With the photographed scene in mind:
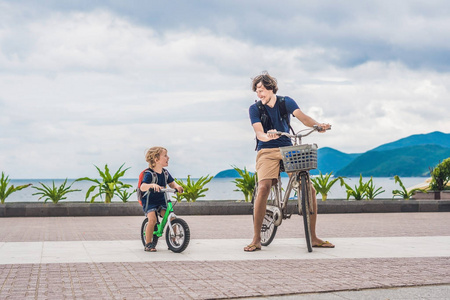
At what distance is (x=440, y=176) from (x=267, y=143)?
17966mm

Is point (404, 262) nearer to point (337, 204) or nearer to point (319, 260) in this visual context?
point (319, 260)

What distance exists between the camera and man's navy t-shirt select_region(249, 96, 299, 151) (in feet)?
25.4

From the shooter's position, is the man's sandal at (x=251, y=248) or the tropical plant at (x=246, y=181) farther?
the tropical plant at (x=246, y=181)

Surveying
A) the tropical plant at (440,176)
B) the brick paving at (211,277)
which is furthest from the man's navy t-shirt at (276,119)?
the tropical plant at (440,176)

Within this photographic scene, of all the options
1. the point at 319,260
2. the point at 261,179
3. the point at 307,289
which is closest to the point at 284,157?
the point at 261,179

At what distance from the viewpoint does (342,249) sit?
799 cm

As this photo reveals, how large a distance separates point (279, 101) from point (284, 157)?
0.89m

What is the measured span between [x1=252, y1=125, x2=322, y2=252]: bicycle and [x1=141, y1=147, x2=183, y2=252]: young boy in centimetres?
119

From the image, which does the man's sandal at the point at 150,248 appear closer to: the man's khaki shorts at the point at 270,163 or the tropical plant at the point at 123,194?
the man's khaki shorts at the point at 270,163

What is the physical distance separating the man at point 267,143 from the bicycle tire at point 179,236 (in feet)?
2.52

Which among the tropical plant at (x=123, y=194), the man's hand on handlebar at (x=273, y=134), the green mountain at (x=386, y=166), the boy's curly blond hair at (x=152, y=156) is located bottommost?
the tropical plant at (x=123, y=194)

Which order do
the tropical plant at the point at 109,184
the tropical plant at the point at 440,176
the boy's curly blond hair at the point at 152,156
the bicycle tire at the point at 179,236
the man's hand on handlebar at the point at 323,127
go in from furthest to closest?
the tropical plant at the point at 440,176
the tropical plant at the point at 109,184
the boy's curly blond hair at the point at 152,156
the bicycle tire at the point at 179,236
the man's hand on handlebar at the point at 323,127

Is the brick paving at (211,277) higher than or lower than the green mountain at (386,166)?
lower

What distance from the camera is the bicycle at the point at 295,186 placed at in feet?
23.6
